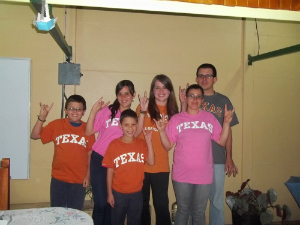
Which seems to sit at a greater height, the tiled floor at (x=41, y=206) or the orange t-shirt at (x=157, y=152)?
the orange t-shirt at (x=157, y=152)

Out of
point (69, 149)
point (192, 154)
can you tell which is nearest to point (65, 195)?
point (69, 149)

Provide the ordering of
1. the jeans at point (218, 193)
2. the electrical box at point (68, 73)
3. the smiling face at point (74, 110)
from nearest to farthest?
the smiling face at point (74, 110), the jeans at point (218, 193), the electrical box at point (68, 73)

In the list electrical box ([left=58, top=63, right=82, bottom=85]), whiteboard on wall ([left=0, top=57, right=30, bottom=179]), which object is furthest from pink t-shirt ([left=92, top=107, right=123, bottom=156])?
whiteboard on wall ([left=0, top=57, right=30, bottom=179])

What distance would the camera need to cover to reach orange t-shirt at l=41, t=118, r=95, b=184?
2145 millimetres

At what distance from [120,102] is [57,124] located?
25.0 inches

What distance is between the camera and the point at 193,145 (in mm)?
2070

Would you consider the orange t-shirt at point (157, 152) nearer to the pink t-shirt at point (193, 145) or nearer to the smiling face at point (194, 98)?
the pink t-shirt at point (193, 145)

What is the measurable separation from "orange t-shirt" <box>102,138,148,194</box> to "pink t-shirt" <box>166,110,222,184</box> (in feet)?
1.06

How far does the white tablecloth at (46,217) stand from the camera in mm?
1116

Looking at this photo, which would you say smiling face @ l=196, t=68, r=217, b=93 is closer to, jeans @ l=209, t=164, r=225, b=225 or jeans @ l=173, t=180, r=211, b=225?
jeans @ l=209, t=164, r=225, b=225

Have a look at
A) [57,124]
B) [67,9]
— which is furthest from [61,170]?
[67,9]

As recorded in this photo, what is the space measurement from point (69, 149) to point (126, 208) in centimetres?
72

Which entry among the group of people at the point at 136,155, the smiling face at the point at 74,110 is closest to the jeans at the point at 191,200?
the group of people at the point at 136,155

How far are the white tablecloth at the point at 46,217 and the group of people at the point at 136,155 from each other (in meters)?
0.81
